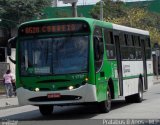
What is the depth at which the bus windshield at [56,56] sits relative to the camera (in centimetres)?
1719

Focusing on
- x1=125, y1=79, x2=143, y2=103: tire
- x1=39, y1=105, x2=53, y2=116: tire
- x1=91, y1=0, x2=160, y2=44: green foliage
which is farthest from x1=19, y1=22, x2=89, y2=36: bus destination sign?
x1=91, y1=0, x2=160, y2=44: green foliage

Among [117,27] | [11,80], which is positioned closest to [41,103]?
[117,27]

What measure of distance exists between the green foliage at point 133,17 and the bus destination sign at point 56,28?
44.8m

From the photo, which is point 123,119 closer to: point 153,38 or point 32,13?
point 32,13

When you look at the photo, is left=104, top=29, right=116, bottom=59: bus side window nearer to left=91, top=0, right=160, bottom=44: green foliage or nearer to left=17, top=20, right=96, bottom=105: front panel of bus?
left=17, top=20, right=96, bottom=105: front panel of bus

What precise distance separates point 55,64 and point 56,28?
1233 millimetres

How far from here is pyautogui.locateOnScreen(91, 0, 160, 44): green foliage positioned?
6481 cm

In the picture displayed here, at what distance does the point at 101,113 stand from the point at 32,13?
38.7m

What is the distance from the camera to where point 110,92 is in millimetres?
19438

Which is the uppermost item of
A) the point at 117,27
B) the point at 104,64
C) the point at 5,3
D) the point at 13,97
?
the point at 5,3

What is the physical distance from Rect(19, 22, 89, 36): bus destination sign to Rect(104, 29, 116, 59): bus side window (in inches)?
76.7

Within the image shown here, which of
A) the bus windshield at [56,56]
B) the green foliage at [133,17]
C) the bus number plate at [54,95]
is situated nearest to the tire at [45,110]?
the bus windshield at [56,56]

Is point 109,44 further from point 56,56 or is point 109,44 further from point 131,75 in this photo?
point 131,75

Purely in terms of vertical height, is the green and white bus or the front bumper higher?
the green and white bus
